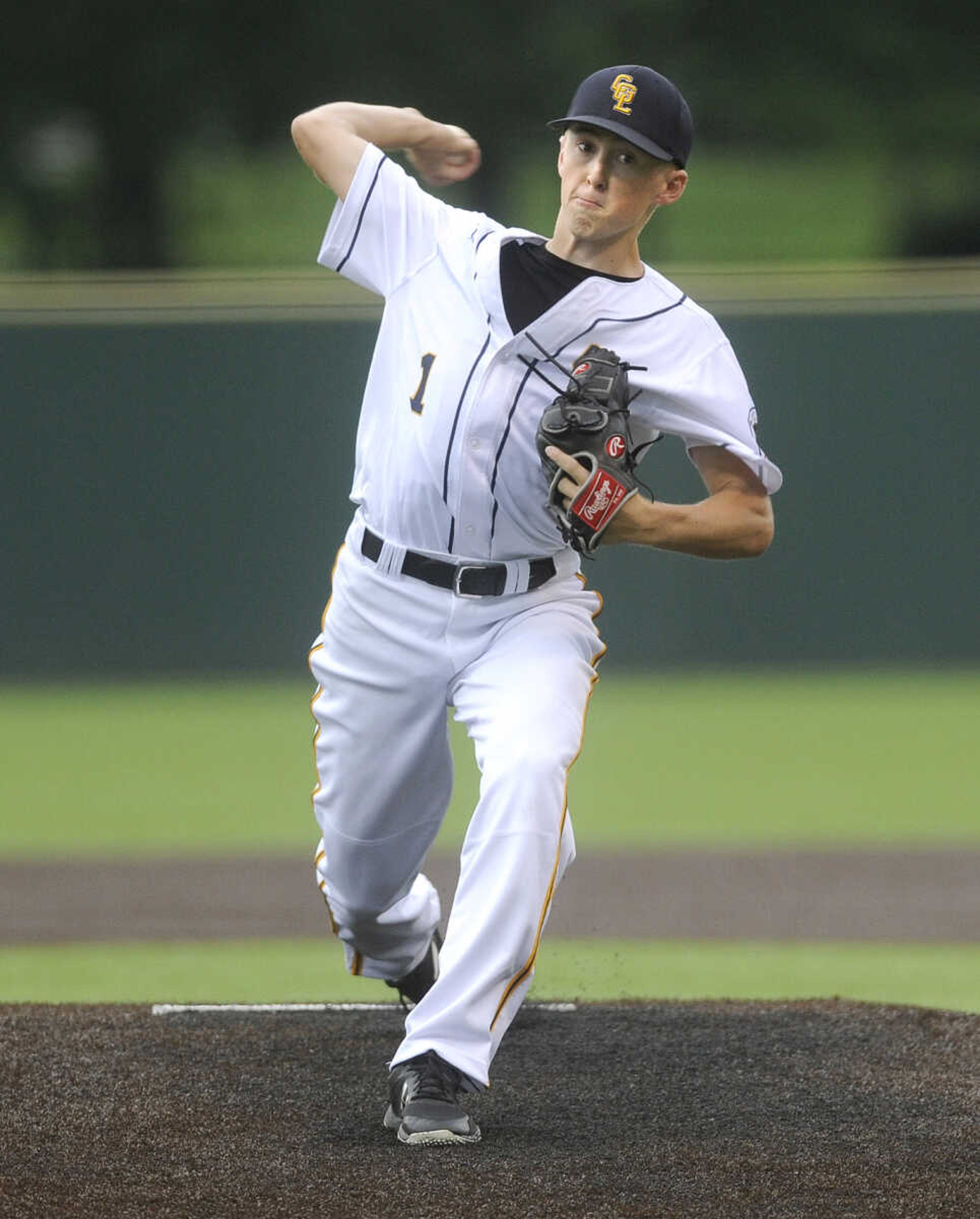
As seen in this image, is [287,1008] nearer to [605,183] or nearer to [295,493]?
[605,183]

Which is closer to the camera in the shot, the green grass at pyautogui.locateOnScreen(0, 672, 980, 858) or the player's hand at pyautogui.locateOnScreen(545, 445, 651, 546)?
the player's hand at pyautogui.locateOnScreen(545, 445, 651, 546)

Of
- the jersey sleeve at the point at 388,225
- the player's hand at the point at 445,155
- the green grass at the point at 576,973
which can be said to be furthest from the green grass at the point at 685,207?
the jersey sleeve at the point at 388,225

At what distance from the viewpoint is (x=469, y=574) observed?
389 cm

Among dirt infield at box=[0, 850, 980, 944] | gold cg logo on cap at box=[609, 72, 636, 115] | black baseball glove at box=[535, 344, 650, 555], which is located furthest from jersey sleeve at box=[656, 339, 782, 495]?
Result: dirt infield at box=[0, 850, 980, 944]

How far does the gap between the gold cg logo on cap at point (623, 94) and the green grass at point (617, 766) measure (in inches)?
144

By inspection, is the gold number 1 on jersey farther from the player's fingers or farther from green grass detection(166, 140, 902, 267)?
green grass detection(166, 140, 902, 267)

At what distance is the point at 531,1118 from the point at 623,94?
201 centimetres

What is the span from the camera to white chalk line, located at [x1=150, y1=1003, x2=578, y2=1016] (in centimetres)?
469

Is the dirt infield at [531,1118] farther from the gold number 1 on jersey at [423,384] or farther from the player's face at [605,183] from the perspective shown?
the player's face at [605,183]

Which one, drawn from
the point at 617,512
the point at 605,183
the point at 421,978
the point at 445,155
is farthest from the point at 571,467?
the point at 421,978

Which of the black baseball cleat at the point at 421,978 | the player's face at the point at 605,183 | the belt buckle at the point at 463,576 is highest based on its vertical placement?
the player's face at the point at 605,183

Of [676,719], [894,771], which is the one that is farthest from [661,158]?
[676,719]

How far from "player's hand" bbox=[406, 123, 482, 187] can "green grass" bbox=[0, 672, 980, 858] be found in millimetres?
3188

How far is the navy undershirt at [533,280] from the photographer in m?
3.85
